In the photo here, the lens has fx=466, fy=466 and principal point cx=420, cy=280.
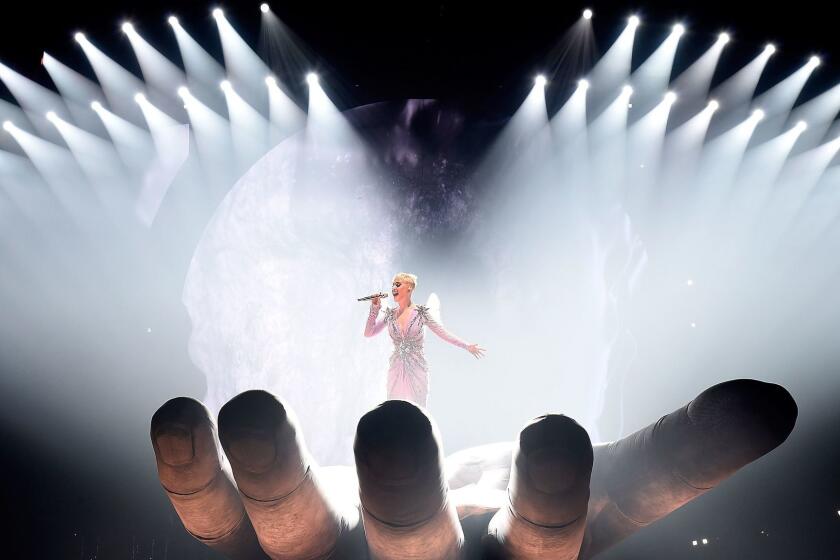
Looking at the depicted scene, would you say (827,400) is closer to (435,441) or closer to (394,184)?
(394,184)

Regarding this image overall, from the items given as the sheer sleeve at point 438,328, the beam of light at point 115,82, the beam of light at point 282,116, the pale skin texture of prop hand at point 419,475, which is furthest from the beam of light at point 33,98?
the pale skin texture of prop hand at point 419,475

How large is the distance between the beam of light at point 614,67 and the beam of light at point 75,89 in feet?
17.8

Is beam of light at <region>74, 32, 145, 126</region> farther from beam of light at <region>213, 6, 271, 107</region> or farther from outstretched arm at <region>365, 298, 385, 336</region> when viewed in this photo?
outstretched arm at <region>365, 298, 385, 336</region>

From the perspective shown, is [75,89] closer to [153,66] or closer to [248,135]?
[153,66]

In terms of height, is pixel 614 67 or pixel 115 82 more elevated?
pixel 115 82

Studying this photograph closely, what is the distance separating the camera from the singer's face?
3.00 metres

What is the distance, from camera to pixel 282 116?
17.3 feet

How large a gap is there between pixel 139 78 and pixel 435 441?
5.65 meters

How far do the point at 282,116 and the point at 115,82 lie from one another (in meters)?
1.71

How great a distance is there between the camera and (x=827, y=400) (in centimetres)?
426

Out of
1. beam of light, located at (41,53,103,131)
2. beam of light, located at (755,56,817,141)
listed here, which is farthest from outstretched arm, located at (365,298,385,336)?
beam of light, located at (755,56,817,141)

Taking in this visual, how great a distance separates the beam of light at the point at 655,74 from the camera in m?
4.95

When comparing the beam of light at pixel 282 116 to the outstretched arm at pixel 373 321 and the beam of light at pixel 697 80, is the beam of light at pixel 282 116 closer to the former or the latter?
the outstretched arm at pixel 373 321

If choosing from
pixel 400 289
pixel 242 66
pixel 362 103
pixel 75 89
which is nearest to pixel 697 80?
pixel 362 103
